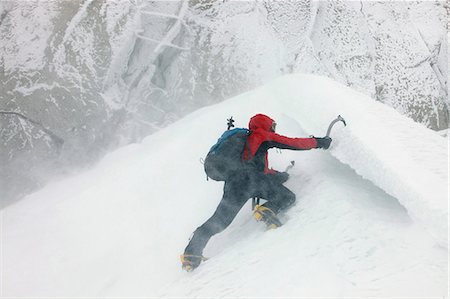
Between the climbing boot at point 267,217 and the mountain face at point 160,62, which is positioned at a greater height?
the mountain face at point 160,62

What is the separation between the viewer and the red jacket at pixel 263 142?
4.32m

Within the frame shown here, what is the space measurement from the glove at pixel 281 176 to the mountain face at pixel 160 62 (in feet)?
20.1

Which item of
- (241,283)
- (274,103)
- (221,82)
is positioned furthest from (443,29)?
(241,283)

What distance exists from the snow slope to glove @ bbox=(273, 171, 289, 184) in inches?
3.5

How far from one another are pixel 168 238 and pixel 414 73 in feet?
30.2

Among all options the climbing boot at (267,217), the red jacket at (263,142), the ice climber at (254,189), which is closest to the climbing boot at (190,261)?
the ice climber at (254,189)

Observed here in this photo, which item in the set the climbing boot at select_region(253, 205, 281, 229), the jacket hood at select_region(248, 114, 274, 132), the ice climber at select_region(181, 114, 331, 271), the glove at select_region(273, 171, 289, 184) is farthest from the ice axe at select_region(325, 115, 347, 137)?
the climbing boot at select_region(253, 205, 281, 229)

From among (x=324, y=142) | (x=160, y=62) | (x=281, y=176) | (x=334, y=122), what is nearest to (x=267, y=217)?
(x=281, y=176)

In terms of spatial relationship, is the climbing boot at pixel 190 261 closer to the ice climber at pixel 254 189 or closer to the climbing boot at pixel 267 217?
the ice climber at pixel 254 189

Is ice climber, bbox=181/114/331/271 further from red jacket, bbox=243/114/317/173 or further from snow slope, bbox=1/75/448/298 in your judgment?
snow slope, bbox=1/75/448/298

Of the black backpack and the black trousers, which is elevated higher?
the black backpack

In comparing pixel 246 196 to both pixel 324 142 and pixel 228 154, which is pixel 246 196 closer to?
pixel 228 154

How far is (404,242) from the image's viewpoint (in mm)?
3561

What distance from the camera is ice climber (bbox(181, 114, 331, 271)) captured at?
14.2 feet
